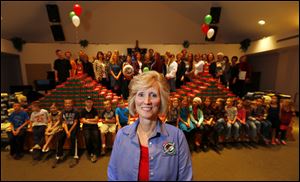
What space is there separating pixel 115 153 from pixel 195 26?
0.94 metres

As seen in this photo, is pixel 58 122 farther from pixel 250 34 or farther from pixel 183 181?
pixel 250 34

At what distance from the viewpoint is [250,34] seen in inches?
39.3

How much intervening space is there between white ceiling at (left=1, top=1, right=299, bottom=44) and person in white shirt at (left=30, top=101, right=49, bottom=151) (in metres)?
1.09

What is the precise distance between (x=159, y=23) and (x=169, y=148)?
800 mm

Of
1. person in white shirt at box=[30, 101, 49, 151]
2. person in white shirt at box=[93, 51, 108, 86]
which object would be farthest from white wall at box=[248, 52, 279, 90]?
person in white shirt at box=[30, 101, 49, 151]

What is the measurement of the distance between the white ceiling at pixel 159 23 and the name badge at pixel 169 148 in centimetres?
58

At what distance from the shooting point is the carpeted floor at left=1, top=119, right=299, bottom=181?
1756mm

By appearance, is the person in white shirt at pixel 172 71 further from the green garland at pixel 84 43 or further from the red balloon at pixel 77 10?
the red balloon at pixel 77 10

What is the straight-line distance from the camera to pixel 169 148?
79 cm

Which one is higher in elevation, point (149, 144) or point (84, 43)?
point (84, 43)

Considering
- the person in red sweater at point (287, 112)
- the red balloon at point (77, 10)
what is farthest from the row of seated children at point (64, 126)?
the person in red sweater at point (287, 112)

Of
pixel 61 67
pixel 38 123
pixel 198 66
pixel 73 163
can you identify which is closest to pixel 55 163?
pixel 73 163

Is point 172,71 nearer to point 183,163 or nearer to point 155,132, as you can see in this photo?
point 155,132

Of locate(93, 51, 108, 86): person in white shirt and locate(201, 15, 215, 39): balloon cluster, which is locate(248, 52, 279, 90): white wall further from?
locate(93, 51, 108, 86): person in white shirt
